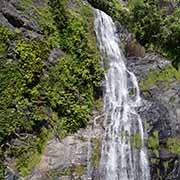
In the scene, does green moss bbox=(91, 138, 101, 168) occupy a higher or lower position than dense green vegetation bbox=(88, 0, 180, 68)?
lower

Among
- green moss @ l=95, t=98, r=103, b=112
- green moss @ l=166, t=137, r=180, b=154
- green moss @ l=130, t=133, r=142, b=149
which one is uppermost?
green moss @ l=166, t=137, r=180, b=154

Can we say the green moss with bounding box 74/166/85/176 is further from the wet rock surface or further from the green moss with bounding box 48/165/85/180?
the wet rock surface

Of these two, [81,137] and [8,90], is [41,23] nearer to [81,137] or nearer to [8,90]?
[8,90]

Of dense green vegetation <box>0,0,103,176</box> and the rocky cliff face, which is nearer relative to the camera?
dense green vegetation <box>0,0,103,176</box>

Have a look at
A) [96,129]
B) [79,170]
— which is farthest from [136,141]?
[79,170]

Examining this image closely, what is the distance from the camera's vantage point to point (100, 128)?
15.5m

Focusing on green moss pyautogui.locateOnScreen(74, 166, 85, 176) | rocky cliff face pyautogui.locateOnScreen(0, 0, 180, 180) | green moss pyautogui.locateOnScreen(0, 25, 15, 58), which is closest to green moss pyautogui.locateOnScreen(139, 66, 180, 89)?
rocky cliff face pyautogui.locateOnScreen(0, 0, 180, 180)

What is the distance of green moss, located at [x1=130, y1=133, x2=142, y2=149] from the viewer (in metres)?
15.0

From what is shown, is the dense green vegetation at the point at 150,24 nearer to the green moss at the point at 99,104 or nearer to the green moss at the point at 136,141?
the green moss at the point at 99,104

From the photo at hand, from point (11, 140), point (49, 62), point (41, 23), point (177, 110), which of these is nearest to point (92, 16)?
point (41, 23)

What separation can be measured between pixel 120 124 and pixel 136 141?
103cm

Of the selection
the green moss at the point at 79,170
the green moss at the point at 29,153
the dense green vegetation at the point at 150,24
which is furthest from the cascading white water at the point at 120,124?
the dense green vegetation at the point at 150,24

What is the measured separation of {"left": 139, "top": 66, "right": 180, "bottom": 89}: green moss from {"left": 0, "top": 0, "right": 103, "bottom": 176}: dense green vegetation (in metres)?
2.29

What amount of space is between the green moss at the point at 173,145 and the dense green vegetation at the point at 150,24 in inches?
218
